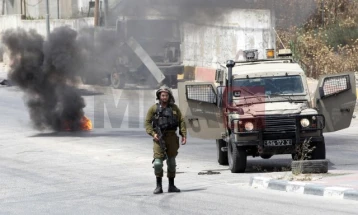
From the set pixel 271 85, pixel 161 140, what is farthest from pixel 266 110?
pixel 161 140

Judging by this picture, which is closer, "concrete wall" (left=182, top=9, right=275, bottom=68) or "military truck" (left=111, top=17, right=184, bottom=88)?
"military truck" (left=111, top=17, right=184, bottom=88)

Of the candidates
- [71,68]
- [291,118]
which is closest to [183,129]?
[291,118]

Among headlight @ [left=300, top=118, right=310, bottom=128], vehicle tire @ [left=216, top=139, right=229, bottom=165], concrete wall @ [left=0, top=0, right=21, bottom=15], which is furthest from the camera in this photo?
concrete wall @ [left=0, top=0, right=21, bottom=15]

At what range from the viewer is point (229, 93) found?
15.6 meters

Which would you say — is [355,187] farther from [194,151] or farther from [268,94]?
[194,151]

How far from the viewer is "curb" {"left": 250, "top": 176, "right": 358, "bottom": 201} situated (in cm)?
1120

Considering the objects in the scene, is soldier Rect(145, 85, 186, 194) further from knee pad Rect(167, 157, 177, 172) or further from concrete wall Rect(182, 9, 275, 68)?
concrete wall Rect(182, 9, 275, 68)

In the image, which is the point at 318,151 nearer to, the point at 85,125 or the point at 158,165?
the point at 158,165

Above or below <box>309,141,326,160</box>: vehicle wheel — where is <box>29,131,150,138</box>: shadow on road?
below

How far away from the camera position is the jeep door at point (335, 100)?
15.2 meters

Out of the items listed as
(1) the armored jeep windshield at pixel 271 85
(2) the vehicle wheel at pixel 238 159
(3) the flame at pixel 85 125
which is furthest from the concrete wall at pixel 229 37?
(2) the vehicle wheel at pixel 238 159

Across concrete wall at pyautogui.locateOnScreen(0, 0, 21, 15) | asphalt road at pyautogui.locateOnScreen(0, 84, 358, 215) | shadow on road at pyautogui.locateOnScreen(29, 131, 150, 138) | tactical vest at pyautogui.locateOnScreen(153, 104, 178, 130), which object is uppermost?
concrete wall at pyautogui.locateOnScreen(0, 0, 21, 15)

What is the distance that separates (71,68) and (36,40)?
4.55ft

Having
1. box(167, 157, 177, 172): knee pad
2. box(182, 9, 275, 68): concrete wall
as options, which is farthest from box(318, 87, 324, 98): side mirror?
box(182, 9, 275, 68): concrete wall
